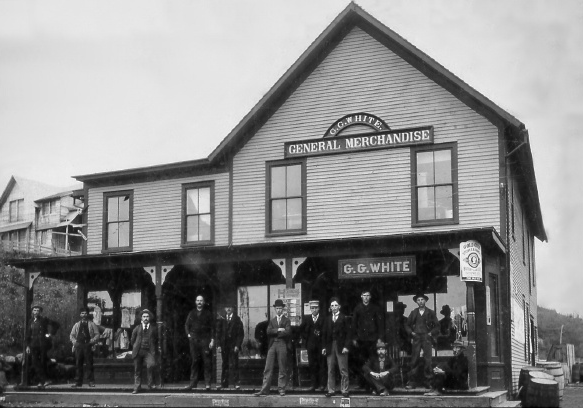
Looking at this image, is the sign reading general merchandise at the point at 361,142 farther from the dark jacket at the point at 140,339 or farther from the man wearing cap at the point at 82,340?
the man wearing cap at the point at 82,340

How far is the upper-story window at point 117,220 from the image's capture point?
24.4m

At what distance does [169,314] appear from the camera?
905 inches

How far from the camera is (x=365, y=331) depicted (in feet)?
56.3

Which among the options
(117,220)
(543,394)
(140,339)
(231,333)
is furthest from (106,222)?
(543,394)

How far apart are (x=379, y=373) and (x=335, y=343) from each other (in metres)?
1.02

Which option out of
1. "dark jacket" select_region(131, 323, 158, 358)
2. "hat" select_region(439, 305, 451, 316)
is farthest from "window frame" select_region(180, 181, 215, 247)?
"hat" select_region(439, 305, 451, 316)

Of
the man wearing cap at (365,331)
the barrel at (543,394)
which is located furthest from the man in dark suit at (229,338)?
the barrel at (543,394)

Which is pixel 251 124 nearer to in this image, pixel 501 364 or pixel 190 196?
pixel 190 196

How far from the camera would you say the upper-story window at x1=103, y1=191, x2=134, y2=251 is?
24359mm

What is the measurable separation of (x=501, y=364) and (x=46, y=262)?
37.5ft

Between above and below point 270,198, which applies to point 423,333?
below

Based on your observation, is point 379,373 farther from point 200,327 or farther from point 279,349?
point 200,327

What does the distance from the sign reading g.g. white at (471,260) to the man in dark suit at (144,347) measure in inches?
272

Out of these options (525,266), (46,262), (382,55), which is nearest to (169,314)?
(46,262)
